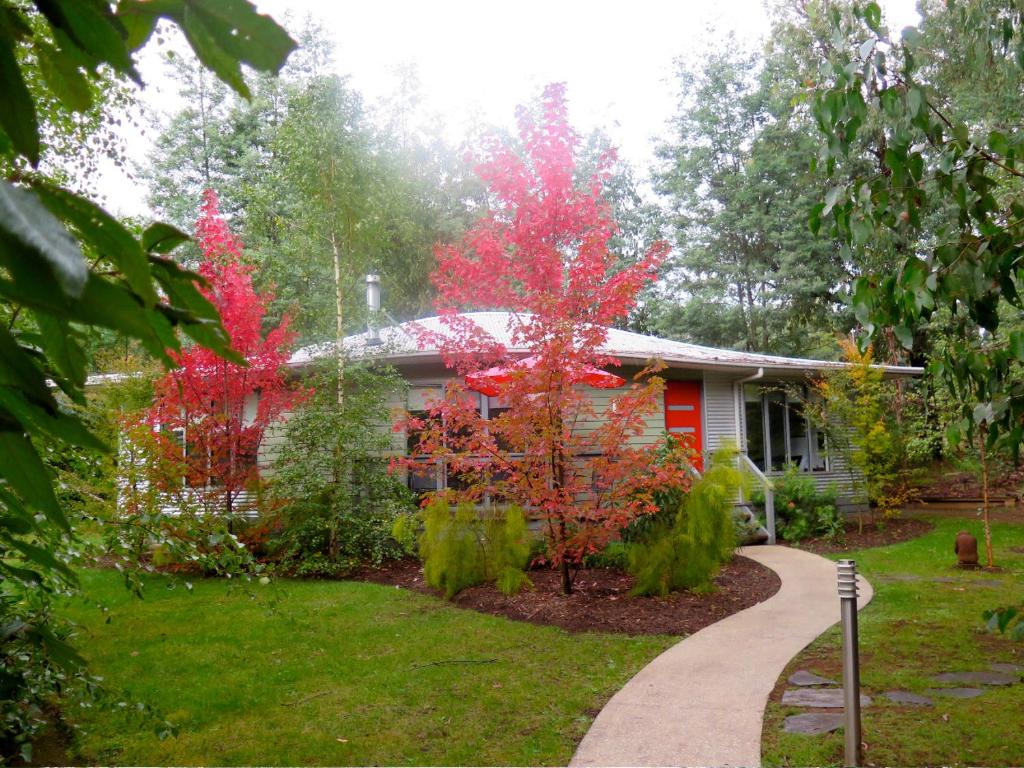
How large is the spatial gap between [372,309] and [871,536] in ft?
29.9

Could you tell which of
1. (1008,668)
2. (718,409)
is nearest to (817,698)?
(1008,668)

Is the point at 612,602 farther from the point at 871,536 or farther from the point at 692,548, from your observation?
the point at 871,536

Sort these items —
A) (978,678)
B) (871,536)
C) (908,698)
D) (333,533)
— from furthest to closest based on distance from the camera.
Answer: (871,536)
(333,533)
(978,678)
(908,698)

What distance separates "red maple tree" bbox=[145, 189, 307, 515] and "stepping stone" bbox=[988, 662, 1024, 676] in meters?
8.24

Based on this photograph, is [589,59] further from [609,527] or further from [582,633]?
[582,633]

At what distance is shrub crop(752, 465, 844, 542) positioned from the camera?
12688 millimetres

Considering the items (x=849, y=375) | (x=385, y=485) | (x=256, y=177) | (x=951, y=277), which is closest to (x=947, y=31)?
(x=849, y=375)

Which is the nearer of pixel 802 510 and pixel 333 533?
pixel 333 533

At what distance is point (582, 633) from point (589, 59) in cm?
1880

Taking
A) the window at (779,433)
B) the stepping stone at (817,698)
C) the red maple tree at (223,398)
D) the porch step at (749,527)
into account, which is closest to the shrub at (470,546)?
the red maple tree at (223,398)

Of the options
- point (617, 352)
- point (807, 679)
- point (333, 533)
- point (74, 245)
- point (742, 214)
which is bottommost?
point (807, 679)

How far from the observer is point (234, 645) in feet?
21.6

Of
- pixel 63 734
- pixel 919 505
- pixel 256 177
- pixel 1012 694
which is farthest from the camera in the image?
pixel 256 177

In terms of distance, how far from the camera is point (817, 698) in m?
4.93
